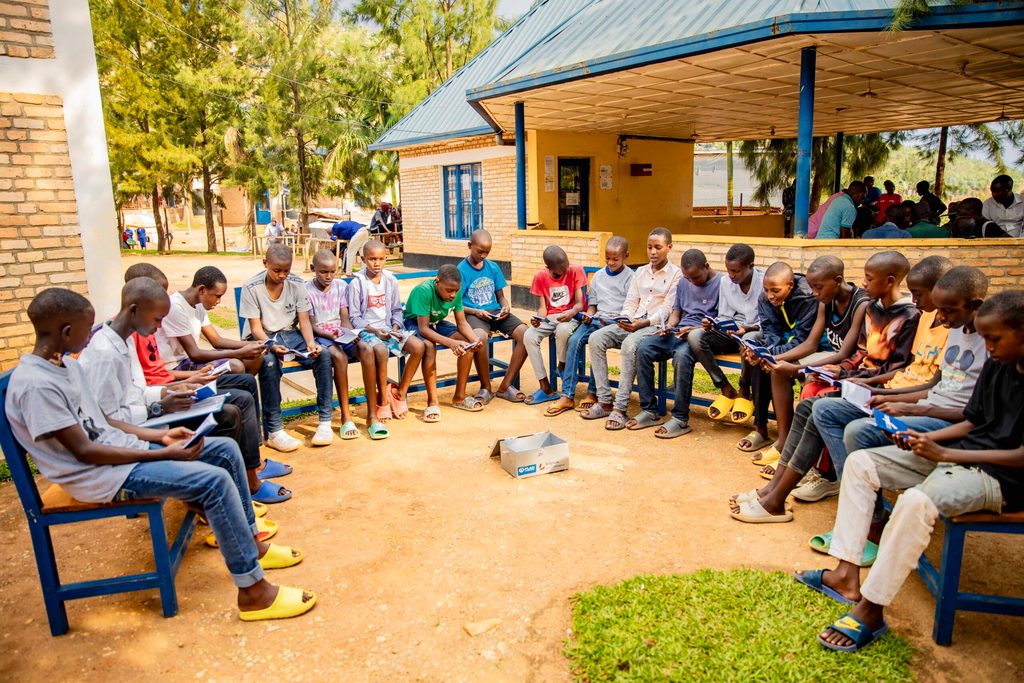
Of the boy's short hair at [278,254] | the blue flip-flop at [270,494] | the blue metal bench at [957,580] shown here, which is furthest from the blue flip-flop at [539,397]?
the blue metal bench at [957,580]

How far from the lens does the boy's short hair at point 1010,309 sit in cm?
273

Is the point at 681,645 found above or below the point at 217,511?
below

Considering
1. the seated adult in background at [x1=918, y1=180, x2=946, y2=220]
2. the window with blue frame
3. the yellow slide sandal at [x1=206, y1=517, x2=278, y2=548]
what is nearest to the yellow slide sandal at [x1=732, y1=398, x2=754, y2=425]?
the yellow slide sandal at [x1=206, y1=517, x2=278, y2=548]

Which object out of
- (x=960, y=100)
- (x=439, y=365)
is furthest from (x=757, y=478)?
(x=960, y=100)

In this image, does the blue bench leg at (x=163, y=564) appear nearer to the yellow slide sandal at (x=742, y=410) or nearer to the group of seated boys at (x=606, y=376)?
the group of seated boys at (x=606, y=376)

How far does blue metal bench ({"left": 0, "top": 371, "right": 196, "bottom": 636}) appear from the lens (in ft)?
10.2

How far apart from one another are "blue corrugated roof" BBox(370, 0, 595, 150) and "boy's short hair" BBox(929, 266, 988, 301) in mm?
11834

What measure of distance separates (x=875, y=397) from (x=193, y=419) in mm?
3960

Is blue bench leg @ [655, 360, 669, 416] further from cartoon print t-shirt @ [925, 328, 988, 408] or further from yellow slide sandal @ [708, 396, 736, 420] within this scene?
cartoon print t-shirt @ [925, 328, 988, 408]

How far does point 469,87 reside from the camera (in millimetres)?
16672

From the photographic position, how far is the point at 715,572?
11.6ft

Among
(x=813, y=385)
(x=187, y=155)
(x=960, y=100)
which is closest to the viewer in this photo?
(x=813, y=385)

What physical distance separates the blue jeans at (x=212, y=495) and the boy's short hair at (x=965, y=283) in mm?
3464

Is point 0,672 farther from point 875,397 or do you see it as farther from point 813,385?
point 813,385
